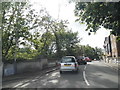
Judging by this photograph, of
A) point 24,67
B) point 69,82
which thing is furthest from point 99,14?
point 24,67

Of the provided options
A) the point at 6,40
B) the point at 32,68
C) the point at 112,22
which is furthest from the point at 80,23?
the point at 32,68

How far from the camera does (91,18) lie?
13.6 m

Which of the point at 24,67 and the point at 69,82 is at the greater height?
the point at 24,67

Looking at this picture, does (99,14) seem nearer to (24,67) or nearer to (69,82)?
(69,82)

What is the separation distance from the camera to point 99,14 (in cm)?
1259

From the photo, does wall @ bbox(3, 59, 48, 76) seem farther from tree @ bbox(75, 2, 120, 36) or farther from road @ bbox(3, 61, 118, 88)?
tree @ bbox(75, 2, 120, 36)

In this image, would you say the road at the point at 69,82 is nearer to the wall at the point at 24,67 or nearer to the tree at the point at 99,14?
the wall at the point at 24,67

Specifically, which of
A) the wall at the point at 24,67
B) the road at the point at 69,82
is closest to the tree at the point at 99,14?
the road at the point at 69,82

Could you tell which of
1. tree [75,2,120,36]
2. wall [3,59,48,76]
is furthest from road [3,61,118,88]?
tree [75,2,120,36]

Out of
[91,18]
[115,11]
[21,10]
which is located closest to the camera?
[115,11]

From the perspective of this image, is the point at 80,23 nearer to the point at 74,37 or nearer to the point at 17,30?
the point at 17,30

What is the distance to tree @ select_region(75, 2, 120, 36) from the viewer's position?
11586 mm

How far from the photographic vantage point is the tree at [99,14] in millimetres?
11586

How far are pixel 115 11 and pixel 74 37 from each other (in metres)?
41.6
